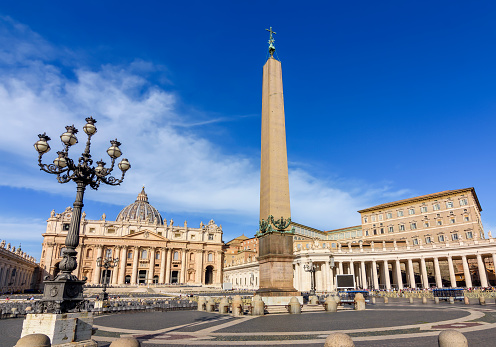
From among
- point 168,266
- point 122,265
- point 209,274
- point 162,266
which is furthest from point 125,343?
point 209,274

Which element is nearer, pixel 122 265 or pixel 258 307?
pixel 258 307

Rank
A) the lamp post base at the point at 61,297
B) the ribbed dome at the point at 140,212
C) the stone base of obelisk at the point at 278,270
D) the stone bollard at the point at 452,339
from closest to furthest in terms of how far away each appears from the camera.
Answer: the stone bollard at the point at 452,339 → the lamp post base at the point at 61,297 → the stone base of obelisk at the point at 278,270 → the ribbed dome at the point at 140,212

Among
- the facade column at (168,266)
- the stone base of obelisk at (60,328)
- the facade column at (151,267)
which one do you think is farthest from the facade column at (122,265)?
the stone base of obelisk at (60,328)

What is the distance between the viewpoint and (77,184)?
343 inches

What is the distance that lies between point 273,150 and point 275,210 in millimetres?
3184

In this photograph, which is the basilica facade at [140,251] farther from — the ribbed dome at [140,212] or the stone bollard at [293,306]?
the stone bollard at [293,306]

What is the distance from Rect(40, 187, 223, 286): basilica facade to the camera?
269 feet

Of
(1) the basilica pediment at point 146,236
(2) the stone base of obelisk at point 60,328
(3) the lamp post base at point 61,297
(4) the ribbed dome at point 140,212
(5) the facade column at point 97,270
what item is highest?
(4) the ribbed dome at point 140,212

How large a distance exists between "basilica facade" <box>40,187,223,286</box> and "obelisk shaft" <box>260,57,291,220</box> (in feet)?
239

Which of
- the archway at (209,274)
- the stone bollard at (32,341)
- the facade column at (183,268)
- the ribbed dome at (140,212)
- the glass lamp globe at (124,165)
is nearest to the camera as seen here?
the stone bollard at (32,341)

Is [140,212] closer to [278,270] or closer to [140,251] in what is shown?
[140,251]

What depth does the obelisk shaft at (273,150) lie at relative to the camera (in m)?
16.0

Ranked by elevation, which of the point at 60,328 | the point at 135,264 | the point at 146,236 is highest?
the point at 146,236

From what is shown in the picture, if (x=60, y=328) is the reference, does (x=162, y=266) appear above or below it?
above
